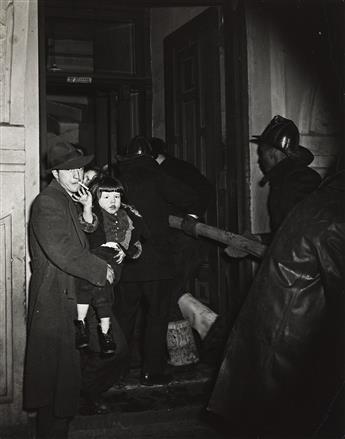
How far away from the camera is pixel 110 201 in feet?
14.7

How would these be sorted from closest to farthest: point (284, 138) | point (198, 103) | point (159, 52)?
point (284, 138) → point (198, 103) → point (159, 52)

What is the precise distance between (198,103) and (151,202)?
1761 mm

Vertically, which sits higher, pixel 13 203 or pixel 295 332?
pixel 13 203

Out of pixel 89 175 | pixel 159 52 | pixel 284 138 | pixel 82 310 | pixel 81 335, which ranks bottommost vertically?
pixel 81 335

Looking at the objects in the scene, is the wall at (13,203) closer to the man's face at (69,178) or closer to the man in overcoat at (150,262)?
the man's face at (69,178)

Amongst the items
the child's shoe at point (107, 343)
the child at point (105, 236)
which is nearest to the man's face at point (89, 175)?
the child at point (105, 236)

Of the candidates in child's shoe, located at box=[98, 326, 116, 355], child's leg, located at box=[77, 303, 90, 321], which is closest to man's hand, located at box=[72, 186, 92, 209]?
child's leg, located at box=[77, 303, 90, 321]

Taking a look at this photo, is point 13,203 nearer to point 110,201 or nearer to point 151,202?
point 110,201

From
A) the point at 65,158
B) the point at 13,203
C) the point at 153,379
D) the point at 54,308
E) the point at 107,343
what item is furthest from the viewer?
the point at 153,379

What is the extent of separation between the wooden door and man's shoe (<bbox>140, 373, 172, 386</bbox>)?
3.90ft

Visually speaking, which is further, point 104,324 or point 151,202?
point 151,202

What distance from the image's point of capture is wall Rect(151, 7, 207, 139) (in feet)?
25.0

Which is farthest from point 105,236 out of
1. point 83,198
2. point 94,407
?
point 94,407

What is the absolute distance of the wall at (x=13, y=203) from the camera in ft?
14.4
